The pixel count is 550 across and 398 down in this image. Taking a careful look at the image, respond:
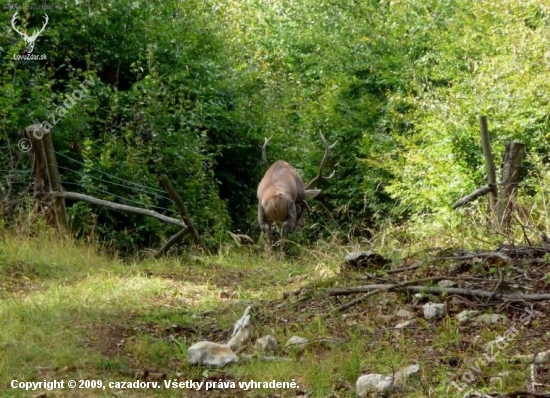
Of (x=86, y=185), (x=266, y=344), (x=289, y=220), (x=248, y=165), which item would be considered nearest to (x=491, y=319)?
(x=266, y=344)

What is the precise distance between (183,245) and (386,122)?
9255mm

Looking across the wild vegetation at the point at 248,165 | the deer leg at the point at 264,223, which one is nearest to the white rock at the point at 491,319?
the wild vegetation at the point at 248,165

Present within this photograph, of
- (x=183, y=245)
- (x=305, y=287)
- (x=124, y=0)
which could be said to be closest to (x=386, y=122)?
(x=124, y=0)

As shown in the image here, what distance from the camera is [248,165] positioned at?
58.7 feet

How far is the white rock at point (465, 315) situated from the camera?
6.48m

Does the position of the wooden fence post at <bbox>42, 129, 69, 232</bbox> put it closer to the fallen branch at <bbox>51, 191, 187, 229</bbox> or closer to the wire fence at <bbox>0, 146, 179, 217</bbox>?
the fallen branch at <bbox>51, 191, 187, 229</bbox>

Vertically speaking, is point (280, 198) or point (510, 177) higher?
point (510, 177)

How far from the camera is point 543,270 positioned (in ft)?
23.6

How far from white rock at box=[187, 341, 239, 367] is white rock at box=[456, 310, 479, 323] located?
1.70 metres

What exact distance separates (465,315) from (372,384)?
1493mm

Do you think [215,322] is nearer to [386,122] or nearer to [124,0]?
[124,0]

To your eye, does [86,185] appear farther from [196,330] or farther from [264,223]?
[196,330]

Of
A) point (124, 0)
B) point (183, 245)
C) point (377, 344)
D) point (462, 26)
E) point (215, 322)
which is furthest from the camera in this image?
point (462, 26)

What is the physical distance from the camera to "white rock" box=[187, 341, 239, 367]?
19.7 feet
